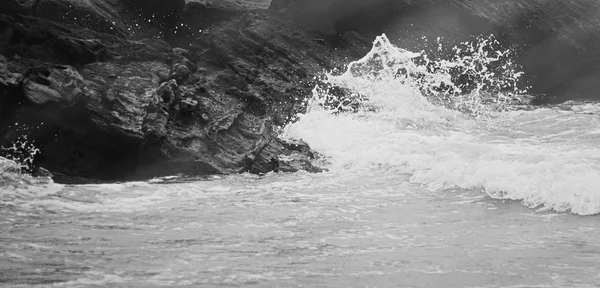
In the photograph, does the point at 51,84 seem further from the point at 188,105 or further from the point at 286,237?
the point at 286,237

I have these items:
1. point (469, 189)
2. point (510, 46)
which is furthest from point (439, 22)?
point (469, 189)

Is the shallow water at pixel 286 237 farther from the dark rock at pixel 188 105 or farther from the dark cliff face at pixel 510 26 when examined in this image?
the dark cliff face at pixel 510 26

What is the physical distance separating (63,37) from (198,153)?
292cm

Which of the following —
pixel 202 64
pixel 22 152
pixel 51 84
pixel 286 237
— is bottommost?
pixel 286 237

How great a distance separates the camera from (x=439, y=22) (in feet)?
50.3

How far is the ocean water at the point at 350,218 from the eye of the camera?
4504 mm

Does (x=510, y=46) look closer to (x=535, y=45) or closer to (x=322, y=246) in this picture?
(x=535, y=45)

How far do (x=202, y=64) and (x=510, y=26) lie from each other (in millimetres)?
8591

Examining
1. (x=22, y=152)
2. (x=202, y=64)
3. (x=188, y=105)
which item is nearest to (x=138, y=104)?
(x=188, y=105)

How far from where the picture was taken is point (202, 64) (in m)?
11.1

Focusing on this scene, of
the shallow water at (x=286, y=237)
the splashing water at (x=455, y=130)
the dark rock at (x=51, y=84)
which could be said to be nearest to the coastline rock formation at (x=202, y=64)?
the dark rock at (x=51, y=84)

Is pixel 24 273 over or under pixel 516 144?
under

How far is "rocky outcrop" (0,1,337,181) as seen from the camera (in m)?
8.14

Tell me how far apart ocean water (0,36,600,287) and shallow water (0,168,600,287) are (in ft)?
0.05
